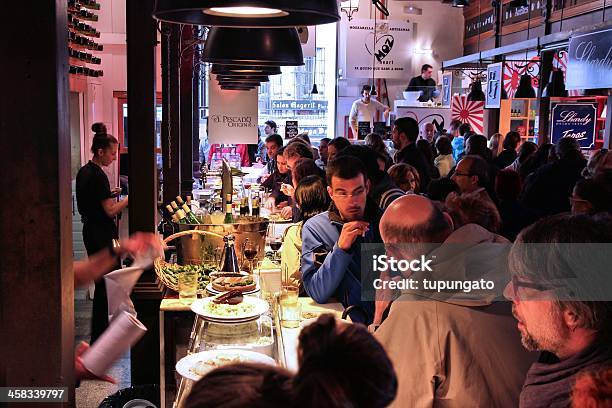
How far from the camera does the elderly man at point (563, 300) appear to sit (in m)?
1.63

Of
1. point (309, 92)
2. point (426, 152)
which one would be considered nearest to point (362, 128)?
point (309, 92)

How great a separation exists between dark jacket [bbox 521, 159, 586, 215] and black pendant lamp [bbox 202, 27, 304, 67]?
378 centimetres

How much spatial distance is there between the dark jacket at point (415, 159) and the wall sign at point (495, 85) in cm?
474

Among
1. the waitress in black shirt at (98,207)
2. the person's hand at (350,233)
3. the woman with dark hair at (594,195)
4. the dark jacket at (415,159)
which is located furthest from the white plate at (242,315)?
the dark jacket at (415,159)

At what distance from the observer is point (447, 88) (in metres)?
15.5

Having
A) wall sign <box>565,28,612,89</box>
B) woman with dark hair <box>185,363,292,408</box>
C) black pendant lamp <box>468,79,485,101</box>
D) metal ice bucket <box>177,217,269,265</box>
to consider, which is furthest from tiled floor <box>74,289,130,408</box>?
black pendant lamp <box>468,79,485,101</box>

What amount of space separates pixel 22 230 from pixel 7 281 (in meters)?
0.15

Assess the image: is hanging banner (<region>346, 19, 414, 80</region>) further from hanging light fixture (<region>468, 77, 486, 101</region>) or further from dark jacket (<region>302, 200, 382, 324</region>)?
dark jacket (<region>302, 200, 382, 324</region>)

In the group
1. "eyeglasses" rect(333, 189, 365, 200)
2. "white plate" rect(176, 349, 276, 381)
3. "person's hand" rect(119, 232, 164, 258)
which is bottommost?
"white plate" rect(176, 349, 276, 381)

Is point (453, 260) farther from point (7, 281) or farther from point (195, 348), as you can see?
point (7, 281)

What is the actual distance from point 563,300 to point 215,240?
2.50 m

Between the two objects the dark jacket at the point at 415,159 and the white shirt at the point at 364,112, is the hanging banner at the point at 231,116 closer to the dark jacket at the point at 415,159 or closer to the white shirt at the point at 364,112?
the dark jacket at the point at 415,159

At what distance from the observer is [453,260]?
92.4 inches

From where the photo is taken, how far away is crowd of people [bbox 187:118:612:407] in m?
0.90
